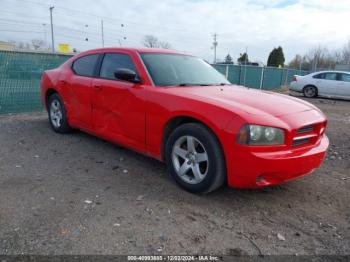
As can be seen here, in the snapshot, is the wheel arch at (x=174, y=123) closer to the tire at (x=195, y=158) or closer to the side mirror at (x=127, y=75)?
the tire at (x=195, y=158)

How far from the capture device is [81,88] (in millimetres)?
4902

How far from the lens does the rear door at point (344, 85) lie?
14.6 metres

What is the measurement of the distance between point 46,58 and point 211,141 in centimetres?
664

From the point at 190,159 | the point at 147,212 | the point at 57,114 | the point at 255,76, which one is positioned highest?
the point at 255,76

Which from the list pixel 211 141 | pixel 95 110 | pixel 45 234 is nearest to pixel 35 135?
pixel 95 110

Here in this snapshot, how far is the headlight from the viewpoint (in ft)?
9.50

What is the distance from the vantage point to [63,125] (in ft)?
18.5

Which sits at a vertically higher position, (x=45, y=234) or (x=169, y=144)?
(x=169, y=144)

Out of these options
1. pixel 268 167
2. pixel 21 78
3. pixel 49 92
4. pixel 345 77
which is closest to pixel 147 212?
pixel 268 167

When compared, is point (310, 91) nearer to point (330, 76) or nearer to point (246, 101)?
point (330, 76)

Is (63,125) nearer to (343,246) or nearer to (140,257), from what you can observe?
(140,257)

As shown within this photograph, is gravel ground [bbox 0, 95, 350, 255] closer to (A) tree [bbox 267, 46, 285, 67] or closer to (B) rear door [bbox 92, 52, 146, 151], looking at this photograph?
(B) rear door [bbox 92, 52, 146, 151]

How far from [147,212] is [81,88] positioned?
2659 millimetres

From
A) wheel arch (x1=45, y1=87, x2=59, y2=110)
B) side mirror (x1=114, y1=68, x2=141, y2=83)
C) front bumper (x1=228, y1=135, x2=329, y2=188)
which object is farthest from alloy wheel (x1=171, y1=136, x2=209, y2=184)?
wheel arch (x1=45, y1=87, x2=59, y2=110)
